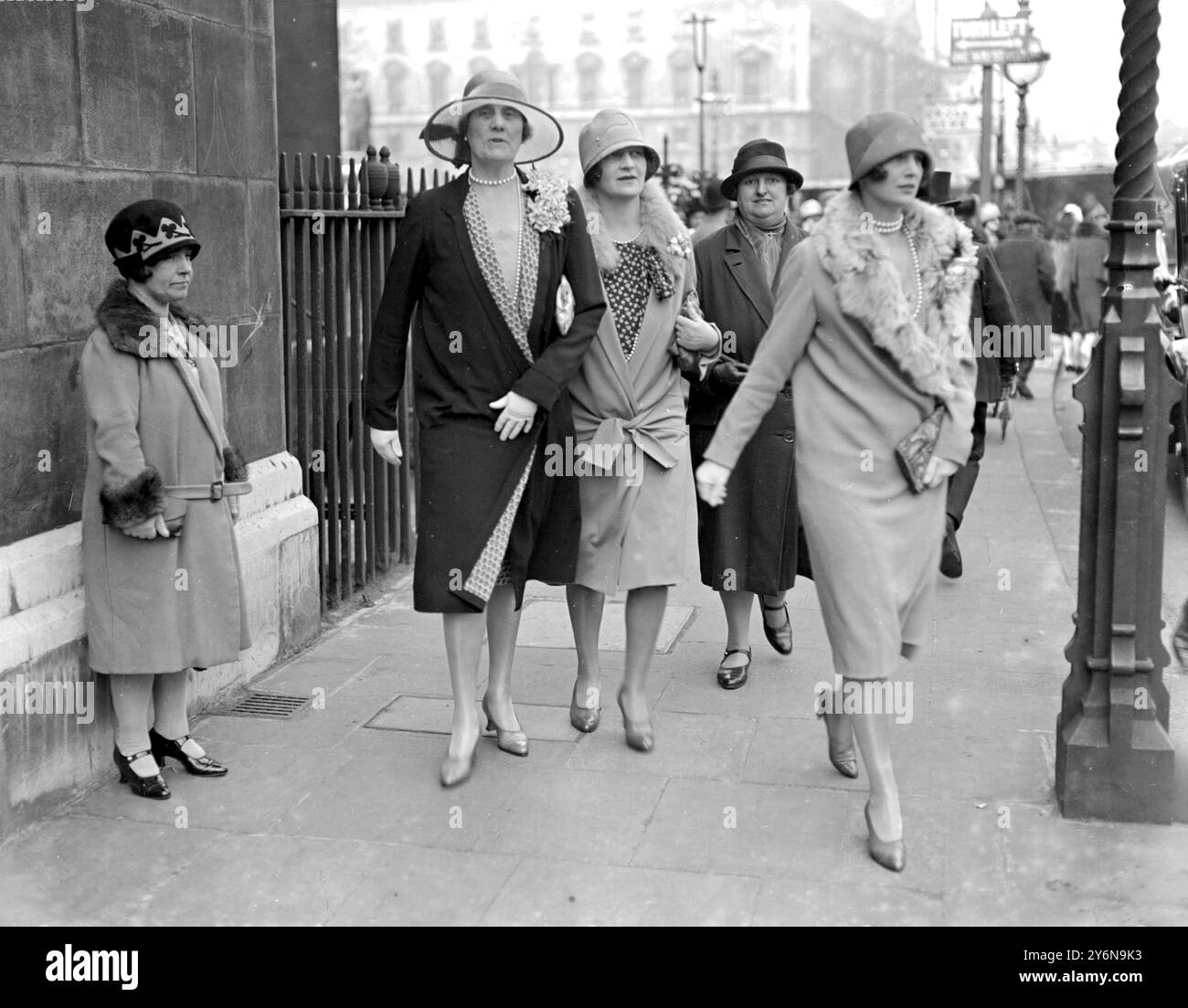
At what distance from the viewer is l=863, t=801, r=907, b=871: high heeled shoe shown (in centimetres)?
419

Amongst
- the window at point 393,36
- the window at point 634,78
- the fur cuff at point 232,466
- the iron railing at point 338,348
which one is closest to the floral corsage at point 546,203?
the fur cuff at point 232,466

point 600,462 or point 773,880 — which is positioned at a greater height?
point 600,462

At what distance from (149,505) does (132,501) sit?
5 cm

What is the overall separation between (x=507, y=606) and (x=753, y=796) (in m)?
1.03

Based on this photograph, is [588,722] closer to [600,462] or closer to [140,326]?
[600,462]

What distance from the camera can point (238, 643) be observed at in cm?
499

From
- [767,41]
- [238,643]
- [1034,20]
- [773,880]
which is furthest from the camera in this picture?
[767,41]

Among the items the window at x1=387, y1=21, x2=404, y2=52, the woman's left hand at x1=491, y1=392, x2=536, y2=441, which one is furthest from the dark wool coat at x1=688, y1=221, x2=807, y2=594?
the window at x1=387, y1=21, x2=404, y2=52

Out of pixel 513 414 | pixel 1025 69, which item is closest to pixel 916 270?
pixel 513 414

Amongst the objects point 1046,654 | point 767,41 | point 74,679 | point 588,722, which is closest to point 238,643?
point 74,679

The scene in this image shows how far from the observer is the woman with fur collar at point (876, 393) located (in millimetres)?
4180

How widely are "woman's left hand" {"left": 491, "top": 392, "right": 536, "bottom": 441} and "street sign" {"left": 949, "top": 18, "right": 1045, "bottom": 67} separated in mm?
17443

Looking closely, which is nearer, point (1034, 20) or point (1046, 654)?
point (1046, 654)

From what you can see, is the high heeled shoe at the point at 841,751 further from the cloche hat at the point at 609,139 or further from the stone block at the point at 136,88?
the stone block at the point at 136,88
